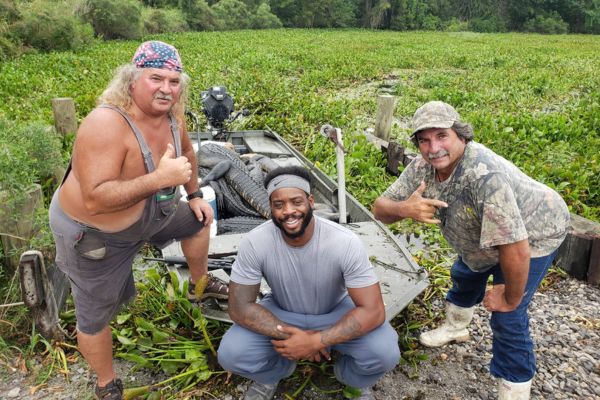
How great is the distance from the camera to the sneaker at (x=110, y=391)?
3.09 m

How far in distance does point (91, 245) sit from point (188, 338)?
56.5 inches

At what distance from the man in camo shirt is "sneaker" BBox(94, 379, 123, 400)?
2.03 meters

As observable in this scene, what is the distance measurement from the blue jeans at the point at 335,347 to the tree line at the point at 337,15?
27.3 metres

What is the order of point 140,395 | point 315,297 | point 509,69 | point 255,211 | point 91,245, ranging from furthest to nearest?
point 509,69, point 255,211, point 140,395, point 315,297, point 91,245

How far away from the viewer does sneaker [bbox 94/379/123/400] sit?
3.09 m

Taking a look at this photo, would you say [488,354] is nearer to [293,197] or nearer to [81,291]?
[293,197]

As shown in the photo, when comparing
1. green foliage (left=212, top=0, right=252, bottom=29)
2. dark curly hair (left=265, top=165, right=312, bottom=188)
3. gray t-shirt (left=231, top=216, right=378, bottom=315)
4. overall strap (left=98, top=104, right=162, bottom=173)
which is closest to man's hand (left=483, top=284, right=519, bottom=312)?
gray t-shirt (left=231, top=216, right=378, bottom=315)

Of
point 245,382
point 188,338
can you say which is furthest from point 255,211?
point 245,382

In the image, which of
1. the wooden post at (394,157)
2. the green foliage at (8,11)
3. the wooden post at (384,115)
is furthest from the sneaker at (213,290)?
the green foliage at (8,11)

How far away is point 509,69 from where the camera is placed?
60.4ft

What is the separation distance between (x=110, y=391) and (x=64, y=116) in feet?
16.8

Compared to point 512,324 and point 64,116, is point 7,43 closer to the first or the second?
point 64,116

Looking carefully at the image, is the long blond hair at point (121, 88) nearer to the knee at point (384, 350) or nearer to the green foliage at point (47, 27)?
the knee at point (384, 350)

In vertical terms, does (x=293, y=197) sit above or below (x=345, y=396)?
above
